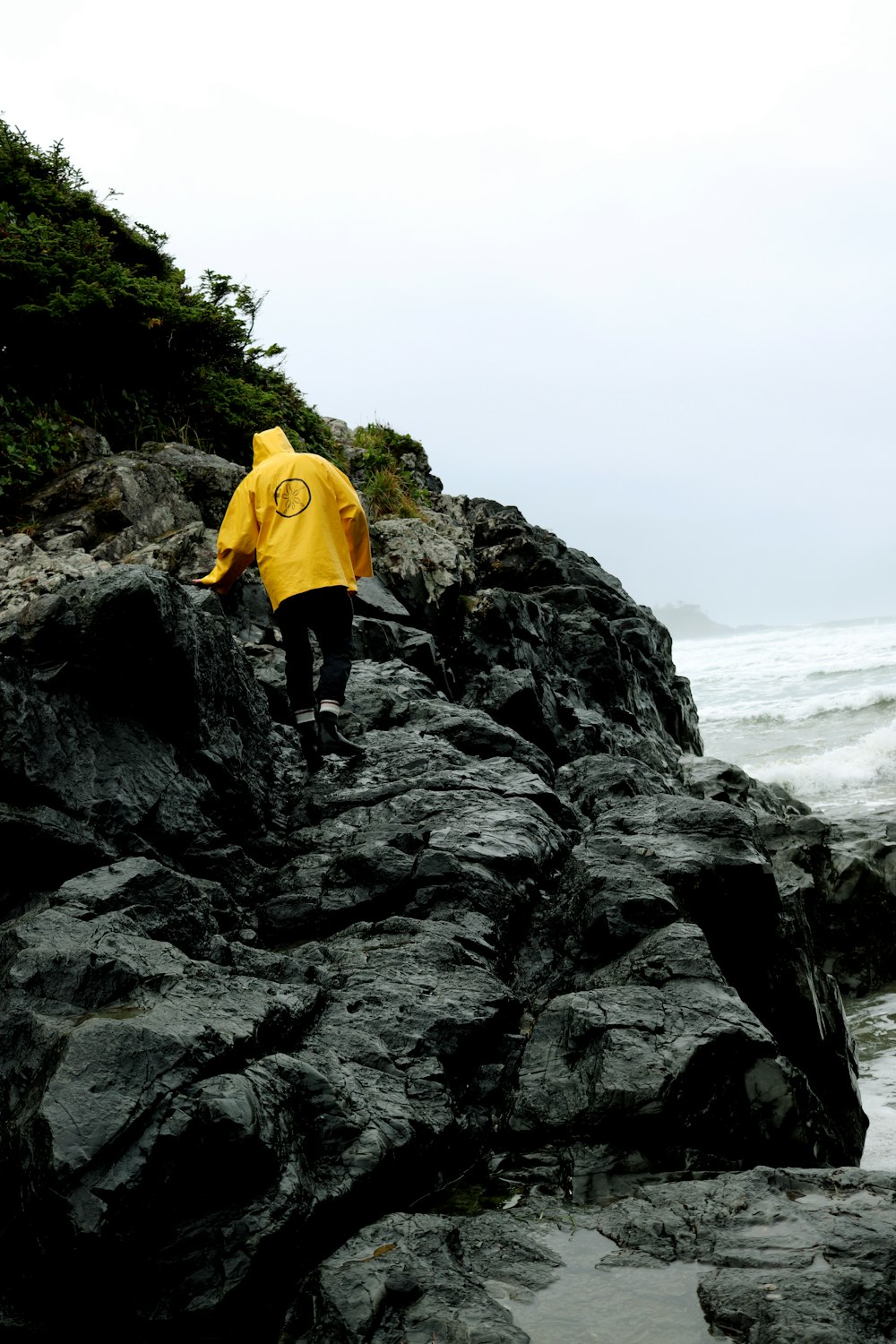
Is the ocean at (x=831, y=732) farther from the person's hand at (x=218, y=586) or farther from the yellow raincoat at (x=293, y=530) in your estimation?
the person's hand at (x=218, y=586)

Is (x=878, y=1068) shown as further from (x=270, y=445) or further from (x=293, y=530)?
(x=270, y=445)

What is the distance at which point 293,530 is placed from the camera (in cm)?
680

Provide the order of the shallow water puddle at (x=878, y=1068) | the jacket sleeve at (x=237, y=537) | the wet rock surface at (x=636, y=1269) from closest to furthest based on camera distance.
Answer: the wet rock surface at (x=636, y=1269) < the shallow water puddle at (x=878, y=1068) < the jacket sleeve at (x=237, y=537)

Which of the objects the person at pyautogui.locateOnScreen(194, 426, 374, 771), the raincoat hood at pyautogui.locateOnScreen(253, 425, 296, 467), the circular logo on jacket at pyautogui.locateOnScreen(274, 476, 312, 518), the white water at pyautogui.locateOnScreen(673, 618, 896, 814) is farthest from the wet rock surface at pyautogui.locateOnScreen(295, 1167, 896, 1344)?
the white water at pyautogui.locateOnScreen(673, 618, 896, 814)

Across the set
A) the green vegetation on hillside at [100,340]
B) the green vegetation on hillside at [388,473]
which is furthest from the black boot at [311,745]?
the green vegetation on hillside at [388,473]

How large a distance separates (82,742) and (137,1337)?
306 cm

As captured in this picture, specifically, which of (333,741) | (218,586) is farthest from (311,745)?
(218,586)

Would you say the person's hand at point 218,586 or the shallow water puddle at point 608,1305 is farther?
the person's hand at point 218,586

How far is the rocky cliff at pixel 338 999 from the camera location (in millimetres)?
2723

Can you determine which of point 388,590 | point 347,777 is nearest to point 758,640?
point 388,590

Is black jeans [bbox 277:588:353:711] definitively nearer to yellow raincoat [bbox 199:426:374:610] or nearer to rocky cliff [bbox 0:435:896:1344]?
yellow raincoat [bbox 199:426:374:610]

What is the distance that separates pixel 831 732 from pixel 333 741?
2442 centimetres

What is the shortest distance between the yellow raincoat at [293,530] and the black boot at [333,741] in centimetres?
91

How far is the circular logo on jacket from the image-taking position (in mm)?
6871
